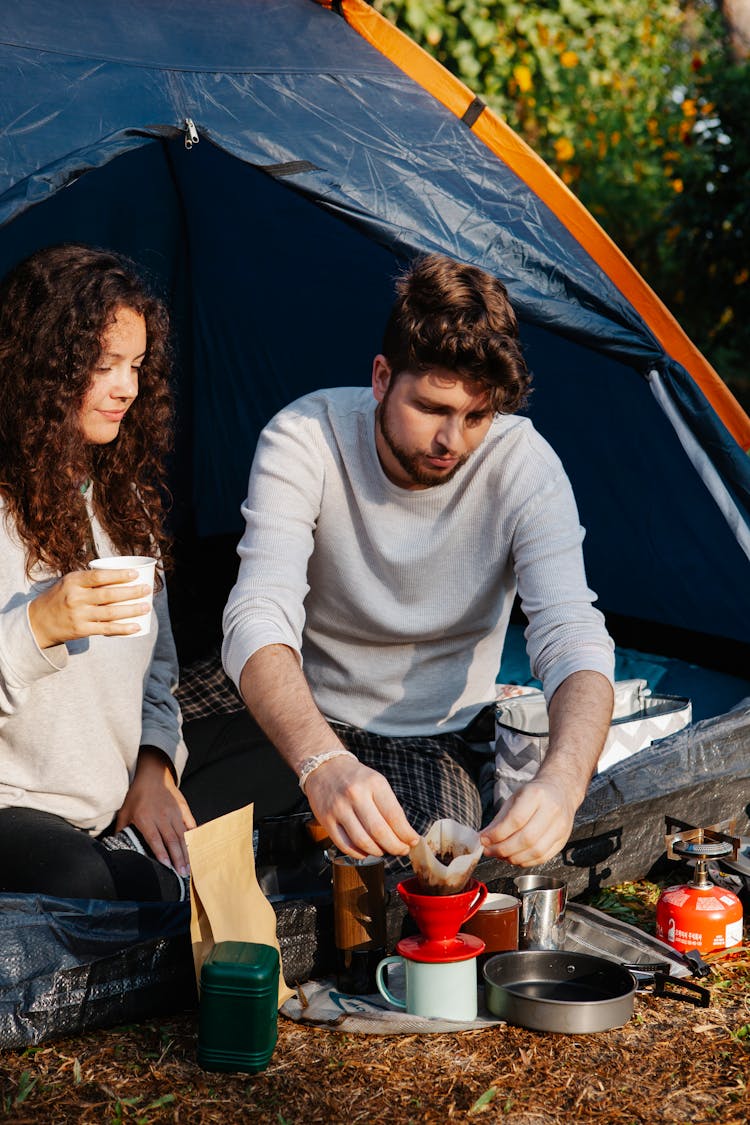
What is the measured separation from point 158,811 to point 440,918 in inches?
25.5

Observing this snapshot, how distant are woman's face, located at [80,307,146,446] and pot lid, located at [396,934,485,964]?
1.01 m

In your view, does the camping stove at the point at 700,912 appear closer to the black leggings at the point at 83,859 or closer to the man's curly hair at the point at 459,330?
the black leggings at the point at 83,859

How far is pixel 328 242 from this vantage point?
3.47 m

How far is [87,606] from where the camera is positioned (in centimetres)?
188

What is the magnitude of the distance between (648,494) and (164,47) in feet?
5.22

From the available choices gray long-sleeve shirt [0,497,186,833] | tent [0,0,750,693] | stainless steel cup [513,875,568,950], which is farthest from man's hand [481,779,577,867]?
tent [0,0,750,693]

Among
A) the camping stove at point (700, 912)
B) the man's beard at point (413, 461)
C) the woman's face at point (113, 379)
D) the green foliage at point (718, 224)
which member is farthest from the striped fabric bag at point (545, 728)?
the green foliage at point (718, 224)

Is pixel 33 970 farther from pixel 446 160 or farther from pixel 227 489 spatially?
pixel 227 489

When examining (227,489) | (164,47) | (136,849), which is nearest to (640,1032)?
(136,849)

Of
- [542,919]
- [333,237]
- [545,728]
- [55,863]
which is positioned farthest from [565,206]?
[55,863]

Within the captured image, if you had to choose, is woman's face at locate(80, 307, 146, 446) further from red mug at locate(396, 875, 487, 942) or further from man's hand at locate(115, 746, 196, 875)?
red mug at locate(396, 875, 487, 942)

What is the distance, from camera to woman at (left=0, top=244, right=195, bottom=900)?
1983 mm

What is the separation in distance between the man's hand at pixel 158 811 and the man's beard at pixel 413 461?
702 mm

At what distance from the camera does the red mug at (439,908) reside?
1.81 m
